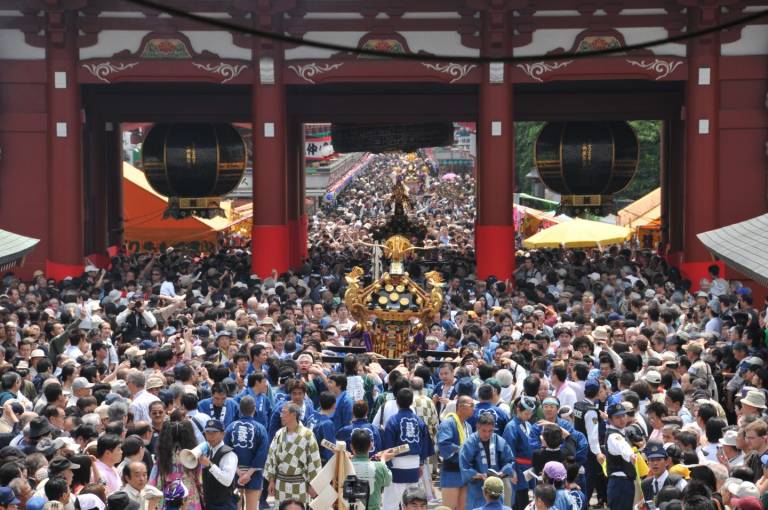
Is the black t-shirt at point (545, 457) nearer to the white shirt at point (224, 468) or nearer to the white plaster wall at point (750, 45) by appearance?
the white shirt at point (224, 468)

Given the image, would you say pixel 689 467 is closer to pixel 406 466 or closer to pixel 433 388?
pixel 406 466

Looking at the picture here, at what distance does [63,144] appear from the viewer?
2675 cm

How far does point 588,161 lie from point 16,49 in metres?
11.3

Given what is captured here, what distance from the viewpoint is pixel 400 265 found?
60.6 ft

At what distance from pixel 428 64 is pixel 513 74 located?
165 centimetres

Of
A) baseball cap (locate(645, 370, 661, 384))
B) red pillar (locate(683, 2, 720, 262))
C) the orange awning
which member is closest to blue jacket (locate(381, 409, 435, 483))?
baseball cap (locate(645, 370, 661, 384))

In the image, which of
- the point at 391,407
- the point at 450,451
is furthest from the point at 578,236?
the point at 450,451

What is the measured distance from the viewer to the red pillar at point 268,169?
88.0 feet

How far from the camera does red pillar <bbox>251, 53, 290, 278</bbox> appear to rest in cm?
2683

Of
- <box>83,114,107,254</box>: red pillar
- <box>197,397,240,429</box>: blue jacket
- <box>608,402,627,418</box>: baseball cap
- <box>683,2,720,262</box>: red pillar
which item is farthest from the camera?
<box>83,114,107,254</box>: red pillar

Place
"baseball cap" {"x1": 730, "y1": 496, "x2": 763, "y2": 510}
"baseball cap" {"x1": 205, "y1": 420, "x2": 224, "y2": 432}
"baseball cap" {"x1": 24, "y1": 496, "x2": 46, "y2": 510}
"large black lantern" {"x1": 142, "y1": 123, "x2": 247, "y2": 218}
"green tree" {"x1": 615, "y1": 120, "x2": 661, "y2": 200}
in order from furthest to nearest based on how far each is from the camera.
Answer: "green tree" {"x1": 615, "y1": 120, "x2": 661, "y2": 200}, "large black lantern" {"x1": 142, "y1": 123, "x2": 247, "y2": 218}, "baseball cap" {"x1": 205, "y1": 420, "x2": 224, "y2": 432}, "baseball cap" {"x1": 24, "y1": 496, "x2": 46, "y2": 510}, "baseball cap" {"x1": 730, "y1": 496, "x2": 763, "y2": 510}

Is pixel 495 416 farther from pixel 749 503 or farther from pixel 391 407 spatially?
pixel 749 503

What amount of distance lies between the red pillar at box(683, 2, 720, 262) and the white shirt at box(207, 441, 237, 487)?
16321 millimetres

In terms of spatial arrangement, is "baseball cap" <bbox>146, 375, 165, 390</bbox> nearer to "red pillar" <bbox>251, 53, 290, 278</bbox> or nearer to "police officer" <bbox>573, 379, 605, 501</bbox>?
"police officer" <bbox>573, 379, 605, 501</bbox>
